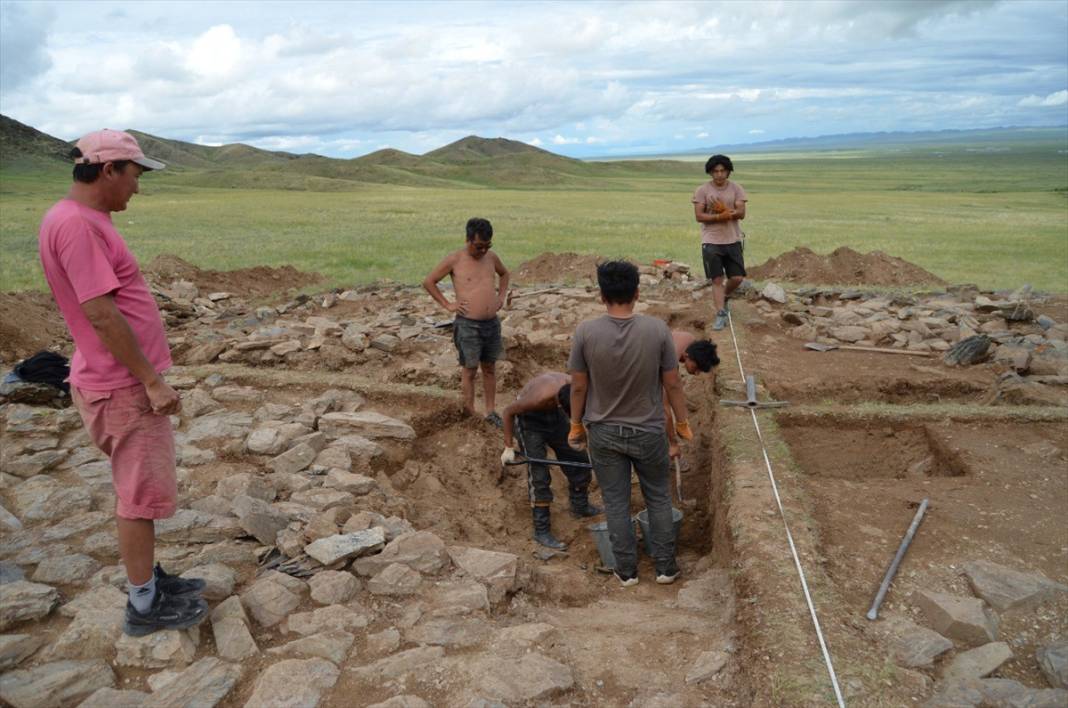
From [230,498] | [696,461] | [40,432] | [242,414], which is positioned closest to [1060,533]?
[696,461]

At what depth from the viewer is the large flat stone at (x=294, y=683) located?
12.1 ft

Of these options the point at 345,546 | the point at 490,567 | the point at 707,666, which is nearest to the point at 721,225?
the point at 490,567

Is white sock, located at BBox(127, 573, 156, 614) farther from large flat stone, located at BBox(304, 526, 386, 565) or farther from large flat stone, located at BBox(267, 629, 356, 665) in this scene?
large flat stone, located at BBox(304, 526, 386, 565)

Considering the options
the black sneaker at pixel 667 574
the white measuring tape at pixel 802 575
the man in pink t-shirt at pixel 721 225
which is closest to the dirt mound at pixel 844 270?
the man in pink t-shirt at pixel 721 225

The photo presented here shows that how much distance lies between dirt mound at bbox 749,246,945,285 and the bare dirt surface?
13.7 feet

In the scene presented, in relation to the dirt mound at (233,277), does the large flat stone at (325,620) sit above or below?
below

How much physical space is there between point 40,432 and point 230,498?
87.2 inches

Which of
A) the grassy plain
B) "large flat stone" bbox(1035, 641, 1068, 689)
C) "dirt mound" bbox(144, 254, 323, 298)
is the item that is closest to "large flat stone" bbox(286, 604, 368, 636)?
"large flat stone" bbox(1035, 641, 1068, 689)

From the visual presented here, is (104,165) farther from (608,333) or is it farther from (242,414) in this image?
(242,414)

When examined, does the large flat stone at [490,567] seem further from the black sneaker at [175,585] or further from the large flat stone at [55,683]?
the large flat stone at [55,683]

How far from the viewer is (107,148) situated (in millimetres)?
3590

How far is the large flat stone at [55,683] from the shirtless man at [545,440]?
307 centimetres

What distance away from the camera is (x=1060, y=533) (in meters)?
5.54

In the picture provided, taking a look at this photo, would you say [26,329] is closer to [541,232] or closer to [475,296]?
[475,296]
